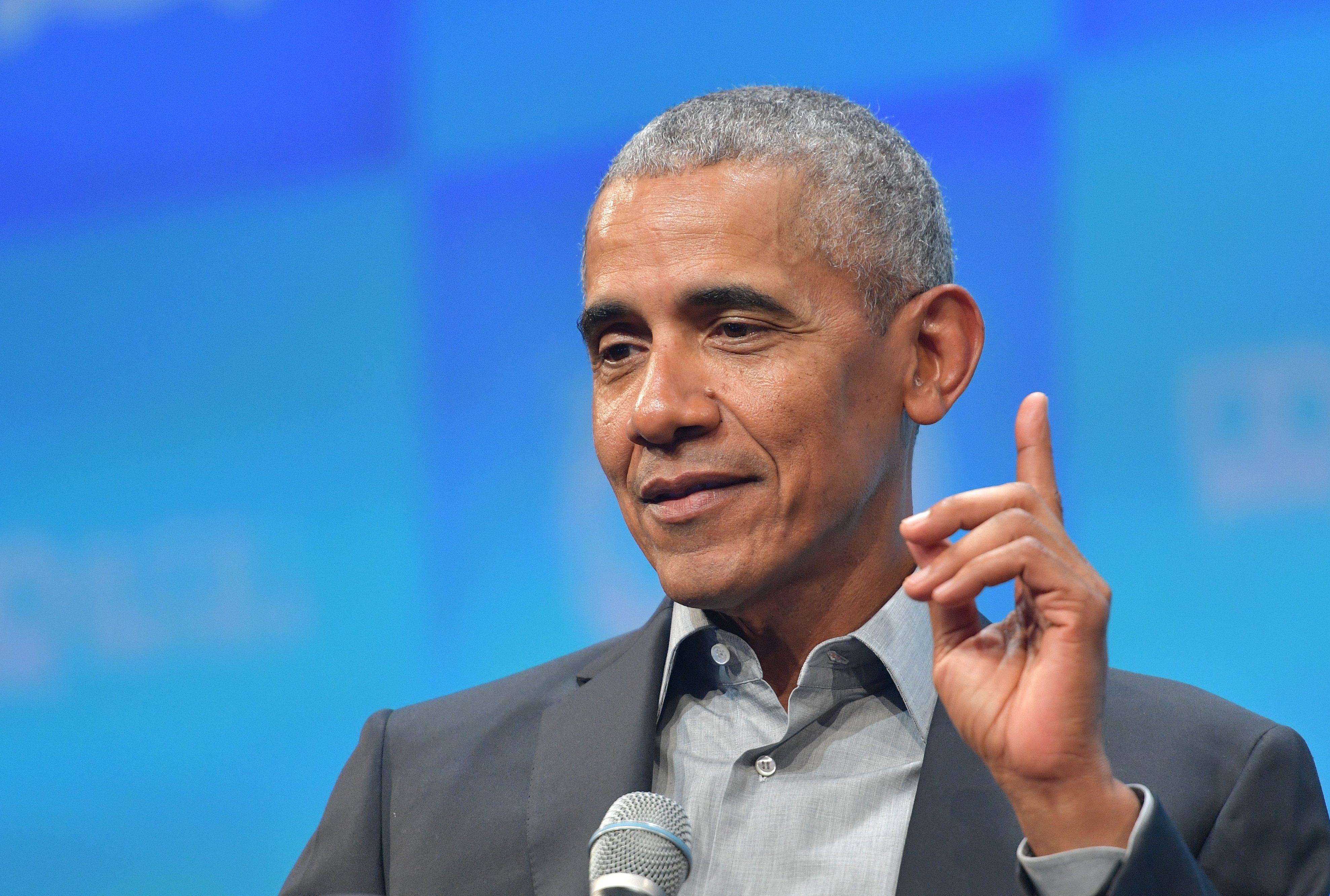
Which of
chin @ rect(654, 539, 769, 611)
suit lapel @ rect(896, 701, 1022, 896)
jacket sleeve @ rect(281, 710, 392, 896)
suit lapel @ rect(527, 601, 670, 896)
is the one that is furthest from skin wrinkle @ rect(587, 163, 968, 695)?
jacket sleeve @ rect(281, 710, 392, 896)

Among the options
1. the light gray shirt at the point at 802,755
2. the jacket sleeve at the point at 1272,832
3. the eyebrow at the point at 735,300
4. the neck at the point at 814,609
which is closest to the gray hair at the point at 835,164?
the eyebrow at the point at 735,300

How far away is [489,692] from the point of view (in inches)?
86.2

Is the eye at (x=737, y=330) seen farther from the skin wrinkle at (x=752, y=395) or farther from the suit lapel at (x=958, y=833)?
the suit lapel at (x=958, y=833)

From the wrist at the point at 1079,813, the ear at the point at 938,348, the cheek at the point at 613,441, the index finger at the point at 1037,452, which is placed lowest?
the wrist at the point at 1079,813

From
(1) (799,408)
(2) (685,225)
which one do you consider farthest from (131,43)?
(1) (799,408)

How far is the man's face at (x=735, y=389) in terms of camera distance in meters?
1.81

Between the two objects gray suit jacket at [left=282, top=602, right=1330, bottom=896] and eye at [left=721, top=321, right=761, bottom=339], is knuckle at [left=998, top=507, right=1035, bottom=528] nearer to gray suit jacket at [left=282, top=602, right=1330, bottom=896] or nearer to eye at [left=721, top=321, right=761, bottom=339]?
gray suit jacket at [left=282, top=602, right=1330, bottom=896]

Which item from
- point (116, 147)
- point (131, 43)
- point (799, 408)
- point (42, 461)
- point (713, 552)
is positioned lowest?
point (713, 552)

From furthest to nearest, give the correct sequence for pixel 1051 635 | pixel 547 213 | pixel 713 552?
1. pixel 547 213
2. pixel 713 552
3. pixel 1051 635

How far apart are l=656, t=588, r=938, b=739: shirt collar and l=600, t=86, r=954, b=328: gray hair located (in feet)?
1.45

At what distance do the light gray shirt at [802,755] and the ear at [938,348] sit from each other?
1.02 ft

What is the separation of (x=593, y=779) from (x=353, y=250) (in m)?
1.60

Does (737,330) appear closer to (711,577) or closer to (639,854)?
(711,577)

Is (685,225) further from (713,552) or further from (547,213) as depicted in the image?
(547,213)
